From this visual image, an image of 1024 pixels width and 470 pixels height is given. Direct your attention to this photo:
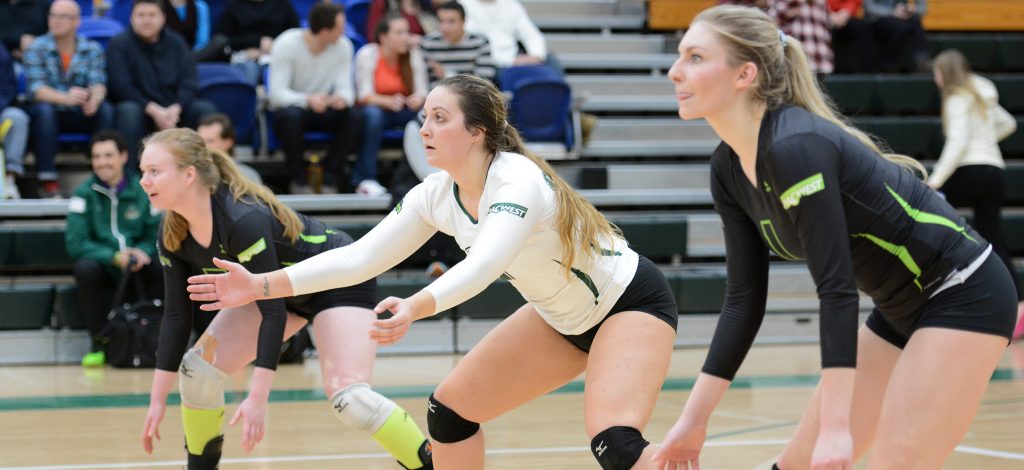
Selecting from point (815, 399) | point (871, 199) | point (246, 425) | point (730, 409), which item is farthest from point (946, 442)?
point (730, 409)

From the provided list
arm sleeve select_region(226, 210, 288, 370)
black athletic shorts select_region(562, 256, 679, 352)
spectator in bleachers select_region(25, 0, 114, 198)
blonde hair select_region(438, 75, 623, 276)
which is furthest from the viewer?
spectator in bleachers select_region(25, 0, 114, 198)

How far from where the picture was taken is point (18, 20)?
346 inches

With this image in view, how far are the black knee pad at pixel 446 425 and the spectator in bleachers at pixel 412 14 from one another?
639 cm

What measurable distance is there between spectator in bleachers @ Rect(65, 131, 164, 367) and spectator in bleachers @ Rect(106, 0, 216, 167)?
0.77m

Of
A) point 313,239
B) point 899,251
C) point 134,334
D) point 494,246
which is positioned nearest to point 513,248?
point 494,246

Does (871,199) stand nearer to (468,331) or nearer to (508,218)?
(508,218)

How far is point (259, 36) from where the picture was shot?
9.37m

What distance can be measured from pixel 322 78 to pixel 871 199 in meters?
6.47

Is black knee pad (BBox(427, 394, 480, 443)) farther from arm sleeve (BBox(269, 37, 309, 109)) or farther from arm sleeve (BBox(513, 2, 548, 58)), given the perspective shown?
arm sleeve (BBox(513, 2, 548, 58))

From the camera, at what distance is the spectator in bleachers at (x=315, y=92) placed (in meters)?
8.42

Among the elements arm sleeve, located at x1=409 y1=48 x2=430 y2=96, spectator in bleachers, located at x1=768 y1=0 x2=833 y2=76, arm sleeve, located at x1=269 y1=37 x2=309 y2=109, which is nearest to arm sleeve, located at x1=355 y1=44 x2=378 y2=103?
arm sleeve, located at x1=409 y1=48 x2=430 y2=96

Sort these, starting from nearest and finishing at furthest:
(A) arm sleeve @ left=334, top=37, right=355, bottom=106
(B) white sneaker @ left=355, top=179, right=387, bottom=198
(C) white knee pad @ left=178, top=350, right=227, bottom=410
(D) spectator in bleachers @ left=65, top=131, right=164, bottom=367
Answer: (C) white knee pad @ left=178, top=350, right=227, bottom=410 < (D) spectator in bleachers @ left=65, top=131, right=164, bottom=367 < (B) white sneaker @ left=355, top=179, right=387, bottom=198 < (A) arm sleeve @ left=334, top=37, right=355, bottom=106

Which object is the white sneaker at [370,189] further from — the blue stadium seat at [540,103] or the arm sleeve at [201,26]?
the arm sleeve at [201,26]

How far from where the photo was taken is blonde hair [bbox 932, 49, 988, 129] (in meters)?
8.04
